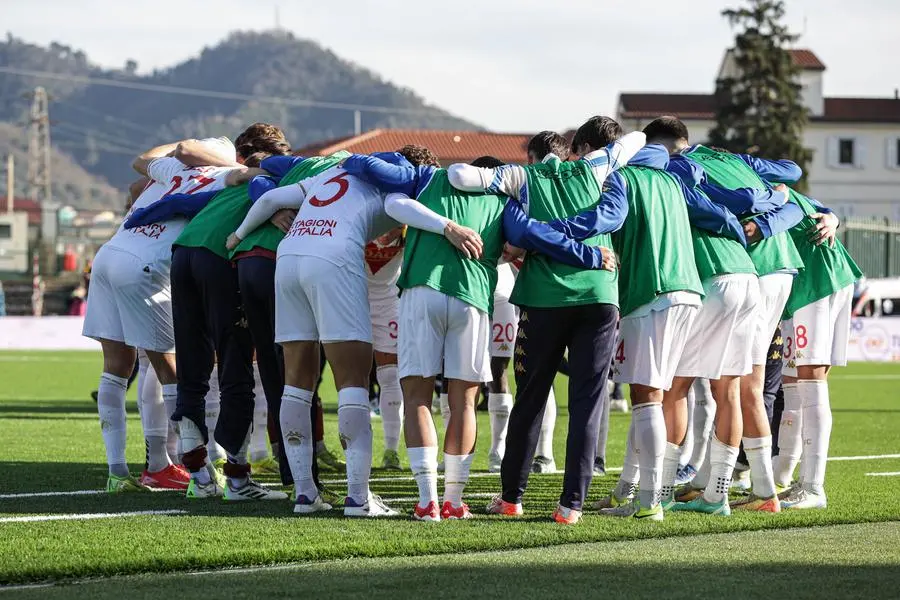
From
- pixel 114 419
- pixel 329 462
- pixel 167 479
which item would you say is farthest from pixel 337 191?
pixel 329 462

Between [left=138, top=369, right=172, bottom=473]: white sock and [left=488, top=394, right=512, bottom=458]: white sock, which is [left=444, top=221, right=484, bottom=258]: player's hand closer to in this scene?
[left=138, top=369, right=172, bottom=473]: white sock

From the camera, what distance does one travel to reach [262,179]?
27.6 ft

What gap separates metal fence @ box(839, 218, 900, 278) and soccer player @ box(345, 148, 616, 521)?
42.7 metres

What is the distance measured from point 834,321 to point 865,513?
1.32 metres

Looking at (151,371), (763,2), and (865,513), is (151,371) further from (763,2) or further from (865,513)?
(763,2)

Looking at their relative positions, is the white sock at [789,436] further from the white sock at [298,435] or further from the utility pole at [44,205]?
the utility pole at [44,205]

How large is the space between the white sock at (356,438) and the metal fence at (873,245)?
42764 mm

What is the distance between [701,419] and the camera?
10.0 m

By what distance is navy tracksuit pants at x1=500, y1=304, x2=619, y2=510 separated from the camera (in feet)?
24.6

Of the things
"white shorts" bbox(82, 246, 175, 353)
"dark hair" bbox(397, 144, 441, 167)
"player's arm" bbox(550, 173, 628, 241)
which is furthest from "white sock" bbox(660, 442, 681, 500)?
"white shorts" bbox(82, 246, 175, 353)

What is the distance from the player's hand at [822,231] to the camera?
866 centimetres

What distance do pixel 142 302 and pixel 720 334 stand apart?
3.53 meters

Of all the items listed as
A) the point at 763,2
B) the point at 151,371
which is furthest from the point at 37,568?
the point at 763,2

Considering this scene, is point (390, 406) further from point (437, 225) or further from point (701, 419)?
point (437, 225)
